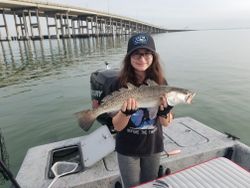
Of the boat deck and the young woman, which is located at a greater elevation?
the young woman

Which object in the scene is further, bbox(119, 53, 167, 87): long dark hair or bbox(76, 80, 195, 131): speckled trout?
bbox(119, 53, 167, 87): long dark hair

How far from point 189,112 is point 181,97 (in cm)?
789

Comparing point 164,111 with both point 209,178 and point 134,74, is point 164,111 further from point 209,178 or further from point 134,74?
point 209,178

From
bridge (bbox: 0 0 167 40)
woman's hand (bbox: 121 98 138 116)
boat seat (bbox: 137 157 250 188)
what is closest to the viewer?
woman's hand (bbox: 121 98 138 116)

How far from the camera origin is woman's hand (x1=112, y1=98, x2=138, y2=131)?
2906mm

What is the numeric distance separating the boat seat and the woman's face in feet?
5.21

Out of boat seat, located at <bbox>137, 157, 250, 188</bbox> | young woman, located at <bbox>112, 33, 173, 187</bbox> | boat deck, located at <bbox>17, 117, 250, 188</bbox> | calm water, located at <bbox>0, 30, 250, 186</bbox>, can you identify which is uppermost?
young woman, located at <bbox>112, 33, 173, 187</bbox>

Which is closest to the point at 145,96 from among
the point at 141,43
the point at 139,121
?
the point at 139,121

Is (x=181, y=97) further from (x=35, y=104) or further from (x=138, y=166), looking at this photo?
(x=35, y=104)

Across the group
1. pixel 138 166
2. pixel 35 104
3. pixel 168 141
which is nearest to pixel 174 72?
pixel 35 104

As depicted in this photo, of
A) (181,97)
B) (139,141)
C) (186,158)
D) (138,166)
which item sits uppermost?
(181,97)

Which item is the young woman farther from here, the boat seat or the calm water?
the calm water

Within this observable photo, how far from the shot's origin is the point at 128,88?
300 cm

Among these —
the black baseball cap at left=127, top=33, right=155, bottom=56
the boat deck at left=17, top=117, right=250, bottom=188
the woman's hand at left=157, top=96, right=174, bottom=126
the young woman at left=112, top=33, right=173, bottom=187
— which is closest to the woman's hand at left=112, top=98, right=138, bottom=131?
the young woman at left=112, top=33, right=173, bottom=187
